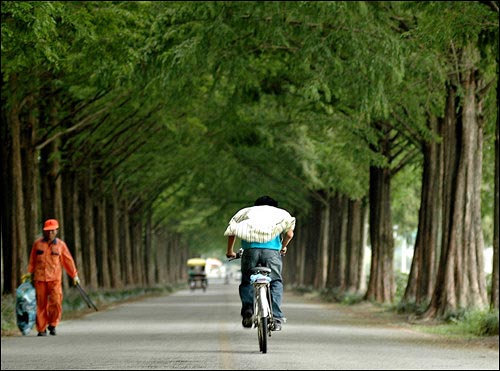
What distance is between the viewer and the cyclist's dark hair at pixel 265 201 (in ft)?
21.0

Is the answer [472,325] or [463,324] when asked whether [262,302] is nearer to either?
[463,324]

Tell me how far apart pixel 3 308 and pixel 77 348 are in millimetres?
17446

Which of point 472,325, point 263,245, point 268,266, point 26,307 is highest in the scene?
point 263,245

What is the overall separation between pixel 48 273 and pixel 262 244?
6.90 feet

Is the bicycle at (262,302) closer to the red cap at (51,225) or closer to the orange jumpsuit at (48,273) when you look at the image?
the red cap at (51,225)

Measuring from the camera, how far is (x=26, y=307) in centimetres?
898

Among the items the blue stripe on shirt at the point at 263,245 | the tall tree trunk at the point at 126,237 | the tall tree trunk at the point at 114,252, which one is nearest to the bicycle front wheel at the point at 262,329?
the blue stripe on shirt at the point at 263,245

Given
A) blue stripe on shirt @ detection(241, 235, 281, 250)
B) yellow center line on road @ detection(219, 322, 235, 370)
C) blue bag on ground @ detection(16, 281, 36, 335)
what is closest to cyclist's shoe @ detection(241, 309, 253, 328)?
blue stripe on shirt @ detection(241, 235, 281, 250)

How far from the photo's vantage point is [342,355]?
74.2 meters

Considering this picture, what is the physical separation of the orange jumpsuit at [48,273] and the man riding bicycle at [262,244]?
138 centimetres

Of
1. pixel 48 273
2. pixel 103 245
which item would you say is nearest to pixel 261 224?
pixel 48 273

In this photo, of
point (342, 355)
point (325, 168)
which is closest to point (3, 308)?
point (342, 355)

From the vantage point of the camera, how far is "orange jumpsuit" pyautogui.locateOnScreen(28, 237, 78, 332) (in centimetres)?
766

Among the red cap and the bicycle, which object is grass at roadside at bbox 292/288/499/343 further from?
the bicycle
